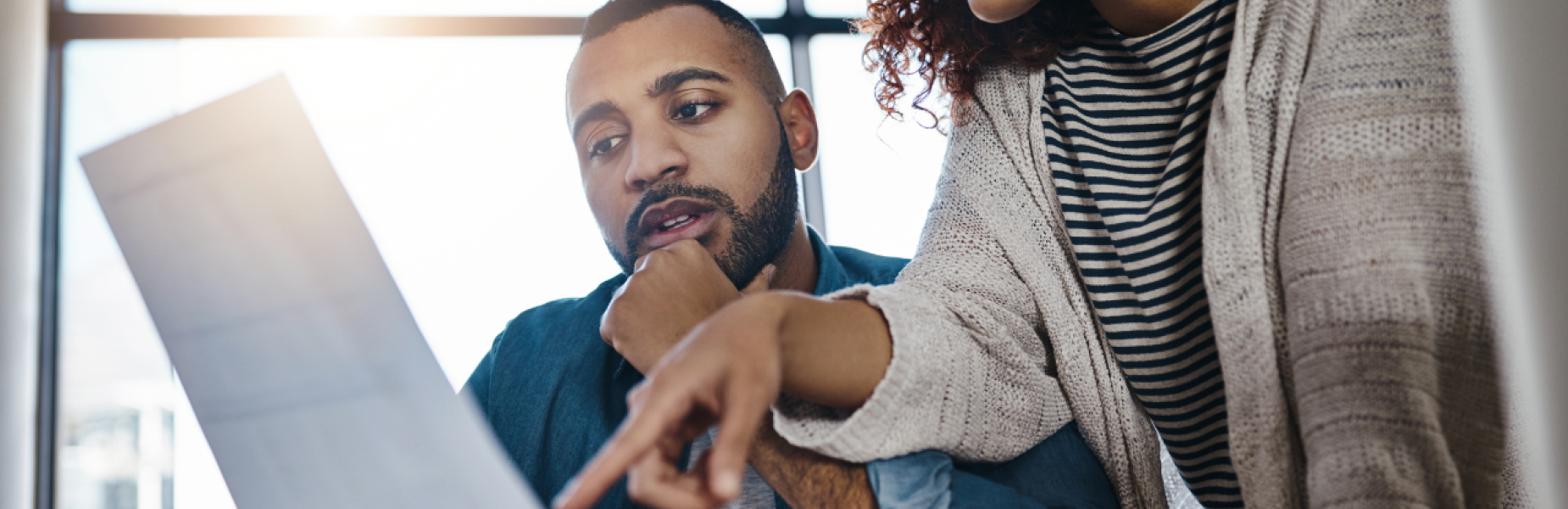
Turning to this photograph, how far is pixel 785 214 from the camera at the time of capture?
Answer: 40.9 inches

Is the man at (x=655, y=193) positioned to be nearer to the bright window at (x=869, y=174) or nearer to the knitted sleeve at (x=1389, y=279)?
the knitted sleeve at (x=1389, y=279)

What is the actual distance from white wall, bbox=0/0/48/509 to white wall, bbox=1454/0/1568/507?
5.54ft

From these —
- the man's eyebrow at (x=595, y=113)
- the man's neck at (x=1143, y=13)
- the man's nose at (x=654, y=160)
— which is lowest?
the man's nose at (x=654, y=160)

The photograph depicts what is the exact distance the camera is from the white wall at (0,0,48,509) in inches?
52.9

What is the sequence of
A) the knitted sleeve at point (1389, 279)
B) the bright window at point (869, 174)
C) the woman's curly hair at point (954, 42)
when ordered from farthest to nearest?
the bright window at point (869, 174) → the woman's curly hair at point (954, 42) → the knitted sleeve at point (1389, 279)

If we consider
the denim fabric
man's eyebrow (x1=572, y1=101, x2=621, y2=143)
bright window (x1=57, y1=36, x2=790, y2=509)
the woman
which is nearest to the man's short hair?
man's eyebrow (x1=572, y1=101, x2=621, y2=143)

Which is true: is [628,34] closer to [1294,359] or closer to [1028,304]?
[1028,304]

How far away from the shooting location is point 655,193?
0.96m

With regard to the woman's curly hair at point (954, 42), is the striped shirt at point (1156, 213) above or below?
below

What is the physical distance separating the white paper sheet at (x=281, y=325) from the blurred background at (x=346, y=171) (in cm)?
114

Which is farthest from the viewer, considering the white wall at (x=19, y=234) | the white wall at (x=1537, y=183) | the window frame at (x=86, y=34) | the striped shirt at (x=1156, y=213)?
the window frame at (x=86, y=34)

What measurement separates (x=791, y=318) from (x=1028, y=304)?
11.9 inches

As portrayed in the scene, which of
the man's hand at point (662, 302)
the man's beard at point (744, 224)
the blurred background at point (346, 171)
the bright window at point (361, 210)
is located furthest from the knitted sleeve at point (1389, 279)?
the bright window at point (361, 210)

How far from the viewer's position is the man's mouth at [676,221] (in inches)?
37.9
